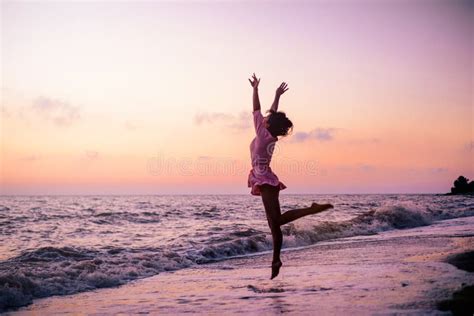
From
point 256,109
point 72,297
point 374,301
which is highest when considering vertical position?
point 256,109

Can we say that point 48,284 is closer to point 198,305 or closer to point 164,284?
point 164,284

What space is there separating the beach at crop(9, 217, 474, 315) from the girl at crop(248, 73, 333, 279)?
838 millimetres

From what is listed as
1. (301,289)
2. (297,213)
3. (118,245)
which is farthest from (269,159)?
(118,245)

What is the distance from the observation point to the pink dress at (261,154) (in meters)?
6.89

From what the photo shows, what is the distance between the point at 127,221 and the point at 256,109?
19872mm

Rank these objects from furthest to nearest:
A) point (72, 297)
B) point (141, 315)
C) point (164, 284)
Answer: point (164, 284) → point (72, 297) → point (141, 315)

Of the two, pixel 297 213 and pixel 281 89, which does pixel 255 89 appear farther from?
pixel 297 213

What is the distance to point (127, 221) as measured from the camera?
84.1 feet

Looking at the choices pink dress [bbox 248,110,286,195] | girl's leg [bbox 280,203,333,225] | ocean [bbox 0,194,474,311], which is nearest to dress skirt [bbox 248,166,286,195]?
pink dress [bbox 248,110,286,195]

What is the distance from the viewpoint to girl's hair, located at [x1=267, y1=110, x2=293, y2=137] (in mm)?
6855

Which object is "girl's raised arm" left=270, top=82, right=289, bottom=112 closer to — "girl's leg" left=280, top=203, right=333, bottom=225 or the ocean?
"girl's leg" left=280, top=203, right=333, bottom=225

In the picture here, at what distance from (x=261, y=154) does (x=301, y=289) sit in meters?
2.27

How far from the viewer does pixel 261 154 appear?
6.99 meters

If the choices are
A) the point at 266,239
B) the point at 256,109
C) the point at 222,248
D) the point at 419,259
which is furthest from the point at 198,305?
the point at 266,239
